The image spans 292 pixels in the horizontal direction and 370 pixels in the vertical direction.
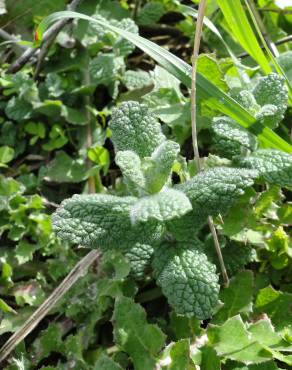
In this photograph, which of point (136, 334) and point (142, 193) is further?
point (136, 334)

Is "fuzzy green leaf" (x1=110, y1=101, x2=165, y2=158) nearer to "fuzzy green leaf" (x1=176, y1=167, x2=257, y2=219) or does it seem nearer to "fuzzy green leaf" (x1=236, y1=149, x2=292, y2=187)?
"fuzzy green leaf" (x1=176, y1=167, x2=257, y2=219)

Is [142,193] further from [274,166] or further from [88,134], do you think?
[88,134]

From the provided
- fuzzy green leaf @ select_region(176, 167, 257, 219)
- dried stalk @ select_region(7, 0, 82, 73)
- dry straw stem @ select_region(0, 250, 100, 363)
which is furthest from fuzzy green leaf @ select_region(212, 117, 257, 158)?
dried stalk @ select_region(7, 0, 82, 73)

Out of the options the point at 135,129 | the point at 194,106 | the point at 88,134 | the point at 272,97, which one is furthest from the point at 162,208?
the point at 88,134

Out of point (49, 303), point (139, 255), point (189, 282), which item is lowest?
point (49, 303)

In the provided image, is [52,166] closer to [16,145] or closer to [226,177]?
[16,145]

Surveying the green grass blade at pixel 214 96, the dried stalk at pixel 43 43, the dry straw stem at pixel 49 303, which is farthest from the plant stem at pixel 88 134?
the green grass blade at pixel 214 96
